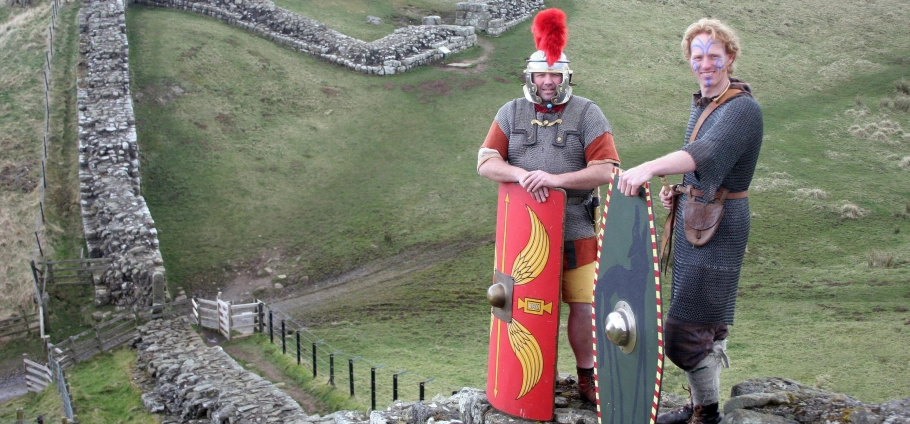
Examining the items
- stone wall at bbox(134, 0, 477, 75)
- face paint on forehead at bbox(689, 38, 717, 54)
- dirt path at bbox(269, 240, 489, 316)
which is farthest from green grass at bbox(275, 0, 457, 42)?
face paint on forehead at bbox(689, 38, 717, 54)

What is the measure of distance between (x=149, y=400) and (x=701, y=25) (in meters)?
9.27

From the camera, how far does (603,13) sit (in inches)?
1262

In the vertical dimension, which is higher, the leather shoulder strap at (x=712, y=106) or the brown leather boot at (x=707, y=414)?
the leather shoulder strap at (x=712, y=106)

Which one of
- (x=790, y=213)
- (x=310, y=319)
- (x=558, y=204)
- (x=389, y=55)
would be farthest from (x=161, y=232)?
(x=558, y=204)

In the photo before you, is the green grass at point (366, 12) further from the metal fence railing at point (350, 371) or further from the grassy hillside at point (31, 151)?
the metal fence railing at point (350, 371)

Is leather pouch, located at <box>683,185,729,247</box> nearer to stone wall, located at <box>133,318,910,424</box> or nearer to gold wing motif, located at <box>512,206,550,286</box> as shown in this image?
gold wing motif, located at <box>512,206,550,286</box>

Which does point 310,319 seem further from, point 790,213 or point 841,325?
point 790,213

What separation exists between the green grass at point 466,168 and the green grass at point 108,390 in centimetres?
300

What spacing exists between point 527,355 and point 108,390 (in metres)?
8.86

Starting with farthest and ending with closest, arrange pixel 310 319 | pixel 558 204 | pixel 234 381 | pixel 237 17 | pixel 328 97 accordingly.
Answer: pixel 237 17
pixel 328 97
pixel 310 319
pixel 234 381
pixel 558 204

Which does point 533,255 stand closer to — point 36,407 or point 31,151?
point 36,407

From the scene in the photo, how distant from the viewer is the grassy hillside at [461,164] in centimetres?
1305

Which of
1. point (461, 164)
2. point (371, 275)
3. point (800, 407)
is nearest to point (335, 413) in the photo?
point (800, 407)

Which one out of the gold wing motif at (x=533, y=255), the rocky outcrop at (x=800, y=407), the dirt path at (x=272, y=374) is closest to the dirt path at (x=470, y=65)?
the dirt path at (x=272, y=374)
